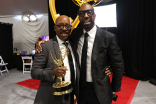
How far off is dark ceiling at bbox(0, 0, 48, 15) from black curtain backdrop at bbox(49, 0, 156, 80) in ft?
13.9

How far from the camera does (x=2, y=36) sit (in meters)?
6.55

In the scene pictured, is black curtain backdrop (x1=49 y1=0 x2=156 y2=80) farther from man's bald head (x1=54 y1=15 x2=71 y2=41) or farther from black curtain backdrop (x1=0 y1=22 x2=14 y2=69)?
black curtain backdrop (x1=0 y1=22 x2=14 y2=69)

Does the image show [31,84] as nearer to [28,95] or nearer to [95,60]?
[28,95]

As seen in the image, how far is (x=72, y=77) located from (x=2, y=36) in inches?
261

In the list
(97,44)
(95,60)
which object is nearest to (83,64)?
(95,60)

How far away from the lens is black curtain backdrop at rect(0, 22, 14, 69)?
651 centimetres

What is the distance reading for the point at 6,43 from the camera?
677 cm

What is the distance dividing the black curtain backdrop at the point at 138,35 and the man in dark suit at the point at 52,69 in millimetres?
Answer: 3649

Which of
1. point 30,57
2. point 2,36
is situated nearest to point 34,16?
point 2,36

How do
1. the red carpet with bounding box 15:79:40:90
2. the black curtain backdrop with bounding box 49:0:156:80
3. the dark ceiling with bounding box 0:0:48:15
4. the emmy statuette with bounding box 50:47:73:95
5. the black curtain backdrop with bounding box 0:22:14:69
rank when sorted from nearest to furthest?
the emmy statuette with bounding box 50:47:73:95 → the red carpet with bounding box 15:79:40:90 → the black curtain backdrop with bounding box 49:0:156:80 → the black curtain backdrop with bounding box 0:22:14:69 → the dark ceiling with bounding box 0:0:48:15

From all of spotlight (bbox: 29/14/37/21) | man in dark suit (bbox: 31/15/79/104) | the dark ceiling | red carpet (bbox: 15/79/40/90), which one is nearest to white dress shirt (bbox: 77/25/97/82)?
man in dark suit (bbox: 31/15/79/104)

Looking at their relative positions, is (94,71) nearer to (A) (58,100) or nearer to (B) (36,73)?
(A) (58,100)

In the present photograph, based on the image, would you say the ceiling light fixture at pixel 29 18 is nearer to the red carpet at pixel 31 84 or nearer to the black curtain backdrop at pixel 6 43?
the black curtain backdrop at pixel 6 43

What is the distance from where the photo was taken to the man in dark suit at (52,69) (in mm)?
1145
